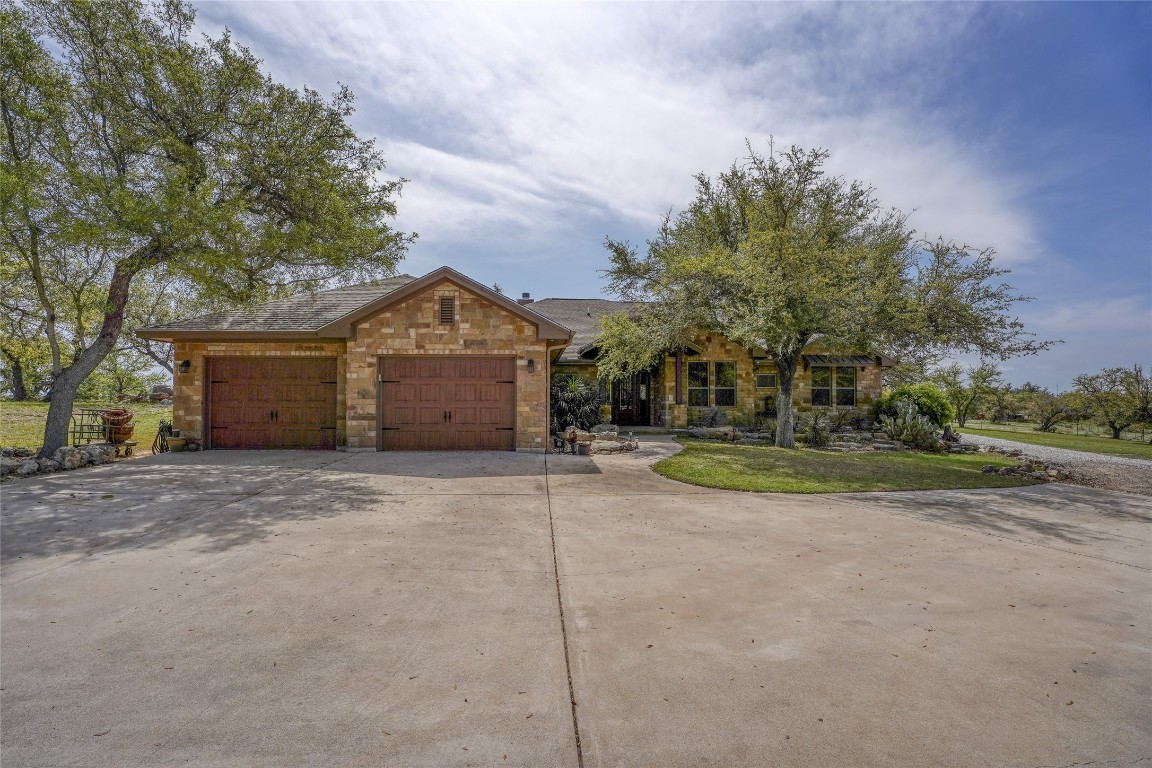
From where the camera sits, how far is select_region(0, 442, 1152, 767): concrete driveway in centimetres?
234

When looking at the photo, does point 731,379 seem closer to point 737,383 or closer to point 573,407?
point 737,383

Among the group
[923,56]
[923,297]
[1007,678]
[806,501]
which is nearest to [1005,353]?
[923,297]

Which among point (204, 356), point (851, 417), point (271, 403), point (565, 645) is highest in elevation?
point (204, 356)

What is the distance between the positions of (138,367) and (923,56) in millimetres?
33738

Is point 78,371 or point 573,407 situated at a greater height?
point 78,371

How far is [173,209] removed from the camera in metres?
8.92

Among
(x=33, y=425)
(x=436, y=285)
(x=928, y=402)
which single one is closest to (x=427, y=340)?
(x=436, y=285)

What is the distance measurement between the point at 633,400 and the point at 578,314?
6151 millimetres

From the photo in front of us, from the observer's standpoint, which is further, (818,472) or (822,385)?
(822,385)

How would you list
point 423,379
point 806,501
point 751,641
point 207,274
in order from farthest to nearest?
1. point 423,379
2. point 207,274
3. point 806,501
4. point 751,641

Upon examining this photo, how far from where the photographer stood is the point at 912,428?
16.3m

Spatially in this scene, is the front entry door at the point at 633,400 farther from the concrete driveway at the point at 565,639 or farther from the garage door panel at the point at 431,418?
the concrete driveway at the point at 565,639

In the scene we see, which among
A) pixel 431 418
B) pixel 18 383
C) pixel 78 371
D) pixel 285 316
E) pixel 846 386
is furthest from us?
pixel 18 383

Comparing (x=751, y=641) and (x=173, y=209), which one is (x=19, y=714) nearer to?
(x=751, y=641)
